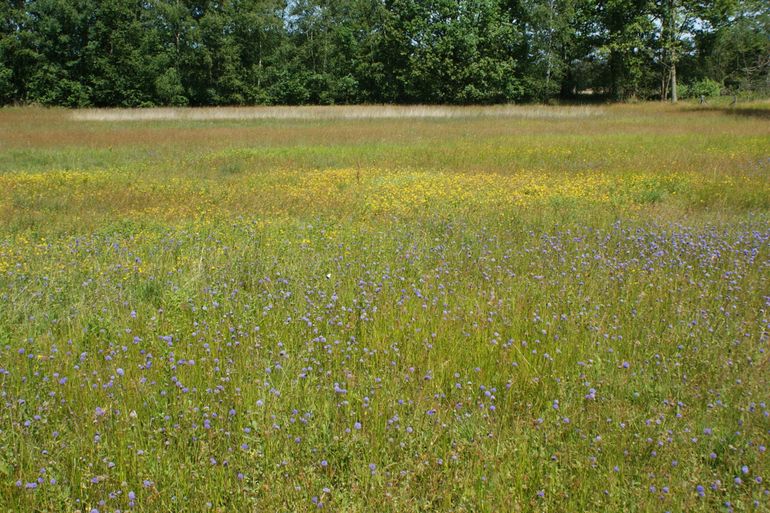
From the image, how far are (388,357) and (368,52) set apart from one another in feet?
191

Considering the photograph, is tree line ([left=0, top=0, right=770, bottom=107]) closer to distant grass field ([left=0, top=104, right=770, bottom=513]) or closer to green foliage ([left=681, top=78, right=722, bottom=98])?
green foliage ([left=681, top=78, right=722, bottom=98])

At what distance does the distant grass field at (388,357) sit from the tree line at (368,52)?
48.4 meters

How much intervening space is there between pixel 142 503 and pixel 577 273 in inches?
181

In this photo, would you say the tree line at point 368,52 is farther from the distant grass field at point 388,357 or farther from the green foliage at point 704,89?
the distant grass field at point 388,357

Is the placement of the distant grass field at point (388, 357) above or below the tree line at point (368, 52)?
below

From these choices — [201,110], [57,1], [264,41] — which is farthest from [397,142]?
[57,1]

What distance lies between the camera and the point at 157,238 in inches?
293

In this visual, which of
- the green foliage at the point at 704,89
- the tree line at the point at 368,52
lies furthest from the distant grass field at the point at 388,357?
the green foliage at the point at 704,89

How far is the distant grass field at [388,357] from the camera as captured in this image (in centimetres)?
283

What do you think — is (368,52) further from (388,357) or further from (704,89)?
(388,357)

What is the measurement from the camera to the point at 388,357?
4.10 m

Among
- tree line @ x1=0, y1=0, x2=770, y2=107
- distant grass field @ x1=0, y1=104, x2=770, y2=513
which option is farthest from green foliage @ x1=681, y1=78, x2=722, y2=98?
distant grass field @ x1=0, y1=104, x2=770, y2=513

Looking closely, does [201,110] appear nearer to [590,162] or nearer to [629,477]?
[590,162]

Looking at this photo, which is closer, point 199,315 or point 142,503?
point 142,503
